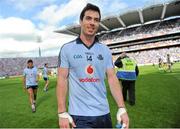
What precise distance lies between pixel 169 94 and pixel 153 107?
12.5 feet

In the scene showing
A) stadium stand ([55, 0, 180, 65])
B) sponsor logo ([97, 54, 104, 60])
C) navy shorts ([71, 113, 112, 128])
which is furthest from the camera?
stadium stand ([55, 0, 180, 65])

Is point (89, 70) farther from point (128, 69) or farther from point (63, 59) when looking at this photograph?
point (128, 69)

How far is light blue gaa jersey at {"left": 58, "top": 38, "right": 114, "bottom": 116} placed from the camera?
3479mm

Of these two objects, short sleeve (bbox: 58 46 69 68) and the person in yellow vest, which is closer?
short sleeve (bbox: 58 46 69 68)

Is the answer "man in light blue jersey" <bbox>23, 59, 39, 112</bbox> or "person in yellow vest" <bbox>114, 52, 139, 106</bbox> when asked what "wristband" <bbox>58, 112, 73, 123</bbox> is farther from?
"man in light blue jersey" <bbox>23, 59, 39, 112</bbox>

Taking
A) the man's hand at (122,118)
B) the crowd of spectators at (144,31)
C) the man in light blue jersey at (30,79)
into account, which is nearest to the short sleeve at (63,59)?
the man's hand at (122,118)

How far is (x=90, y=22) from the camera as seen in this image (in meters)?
3.56

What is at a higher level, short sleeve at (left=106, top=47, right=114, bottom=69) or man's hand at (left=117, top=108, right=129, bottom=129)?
short sleeve at (left=106, top=47, right=114, bottom=69)

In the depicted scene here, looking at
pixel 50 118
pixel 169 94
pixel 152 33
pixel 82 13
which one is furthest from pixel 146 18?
pixel 82 13

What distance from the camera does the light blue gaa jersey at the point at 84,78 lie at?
11.4 feet

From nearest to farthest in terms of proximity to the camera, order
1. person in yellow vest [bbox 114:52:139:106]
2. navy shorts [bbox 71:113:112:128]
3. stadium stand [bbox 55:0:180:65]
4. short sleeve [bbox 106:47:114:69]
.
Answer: navy shorts [bbox 71:113:112:128] < short sleeve [bbox 106:47:114:69] < person in yellow vest [bbox 114:52:139:106] < stadium stand [bbox 55:0:180:65]

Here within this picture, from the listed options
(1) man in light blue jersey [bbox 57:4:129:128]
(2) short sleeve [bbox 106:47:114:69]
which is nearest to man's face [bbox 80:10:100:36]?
(1) man in light blue jersey [bbox 57:4:129:128]

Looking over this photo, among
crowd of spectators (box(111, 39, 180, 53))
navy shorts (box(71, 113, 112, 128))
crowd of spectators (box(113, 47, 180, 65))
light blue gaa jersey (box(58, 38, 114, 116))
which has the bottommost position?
navy shorts (box(71, 113, 112, 128))

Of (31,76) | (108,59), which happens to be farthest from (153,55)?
(108,59)
